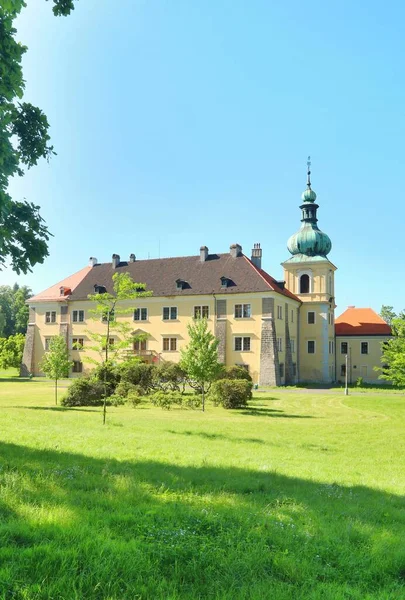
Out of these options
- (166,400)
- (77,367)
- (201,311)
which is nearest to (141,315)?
(201,311)

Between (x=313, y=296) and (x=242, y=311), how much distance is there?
11.7m

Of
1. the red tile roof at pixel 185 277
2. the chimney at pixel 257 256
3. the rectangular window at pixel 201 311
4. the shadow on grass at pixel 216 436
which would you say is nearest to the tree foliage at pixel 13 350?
the red tile roof at pixel 185 277

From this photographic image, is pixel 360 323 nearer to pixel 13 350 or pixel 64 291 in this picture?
pixel 64 291

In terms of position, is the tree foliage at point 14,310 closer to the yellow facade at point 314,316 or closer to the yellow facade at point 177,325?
the yellow facade at point 177,325

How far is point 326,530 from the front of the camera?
5383 millimetres

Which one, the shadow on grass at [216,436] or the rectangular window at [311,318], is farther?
the rectangular window at [311,318]

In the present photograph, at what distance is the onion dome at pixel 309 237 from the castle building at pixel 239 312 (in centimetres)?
11

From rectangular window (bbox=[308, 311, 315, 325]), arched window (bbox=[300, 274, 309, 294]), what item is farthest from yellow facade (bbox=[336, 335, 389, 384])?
arched window (bbox=[300, 274, 309, 294])

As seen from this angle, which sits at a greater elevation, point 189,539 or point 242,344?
point 242,344

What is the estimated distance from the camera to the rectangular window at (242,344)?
46.2 metres

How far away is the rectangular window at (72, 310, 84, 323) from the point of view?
53156 millimetres

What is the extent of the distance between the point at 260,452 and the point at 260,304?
33.4 m

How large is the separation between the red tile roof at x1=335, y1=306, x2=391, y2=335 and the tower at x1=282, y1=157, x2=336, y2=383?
10.5 ft

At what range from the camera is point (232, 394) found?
28.1 meters
